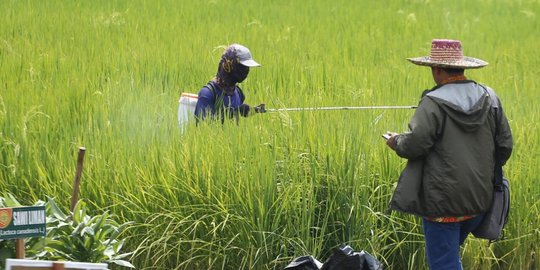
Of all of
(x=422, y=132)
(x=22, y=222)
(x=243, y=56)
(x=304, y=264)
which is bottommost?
(x=304, y=264)

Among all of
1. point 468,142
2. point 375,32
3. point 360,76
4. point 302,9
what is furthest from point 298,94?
point 302,9

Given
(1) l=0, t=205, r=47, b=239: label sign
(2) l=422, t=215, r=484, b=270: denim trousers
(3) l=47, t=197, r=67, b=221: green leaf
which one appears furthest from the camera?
(2) l=422, t=215, r=484, b=270: denim trousers

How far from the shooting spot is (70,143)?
581 centimetres

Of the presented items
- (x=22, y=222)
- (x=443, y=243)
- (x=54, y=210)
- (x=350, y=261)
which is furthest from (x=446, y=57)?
(x=22, y=222)

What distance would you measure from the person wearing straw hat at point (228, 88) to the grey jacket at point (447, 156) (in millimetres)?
1607

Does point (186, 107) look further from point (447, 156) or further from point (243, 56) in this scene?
point (447, 156)

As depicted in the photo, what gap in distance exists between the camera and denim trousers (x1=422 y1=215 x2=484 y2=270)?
462 cm

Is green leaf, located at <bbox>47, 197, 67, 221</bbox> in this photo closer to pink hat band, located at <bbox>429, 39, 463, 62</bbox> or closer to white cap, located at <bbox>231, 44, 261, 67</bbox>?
pink hat band, located at <bbox>429, 39, 463, 62</bbox>

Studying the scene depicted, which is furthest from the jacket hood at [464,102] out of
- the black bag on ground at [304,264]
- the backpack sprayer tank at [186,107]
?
the backpack sprayer tank at [186,107]

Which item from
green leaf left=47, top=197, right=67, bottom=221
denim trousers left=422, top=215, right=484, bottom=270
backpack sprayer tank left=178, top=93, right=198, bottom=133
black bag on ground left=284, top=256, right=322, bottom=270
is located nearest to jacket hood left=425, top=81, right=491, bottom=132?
denim trousers left=422, top=215, right=484, bottom=270

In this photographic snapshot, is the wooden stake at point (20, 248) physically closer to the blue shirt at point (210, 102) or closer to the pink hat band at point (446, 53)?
the pink hat band at point (446, 53)

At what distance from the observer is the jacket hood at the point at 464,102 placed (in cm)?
453

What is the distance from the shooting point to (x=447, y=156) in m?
4.53

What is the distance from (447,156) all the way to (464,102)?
24cm
